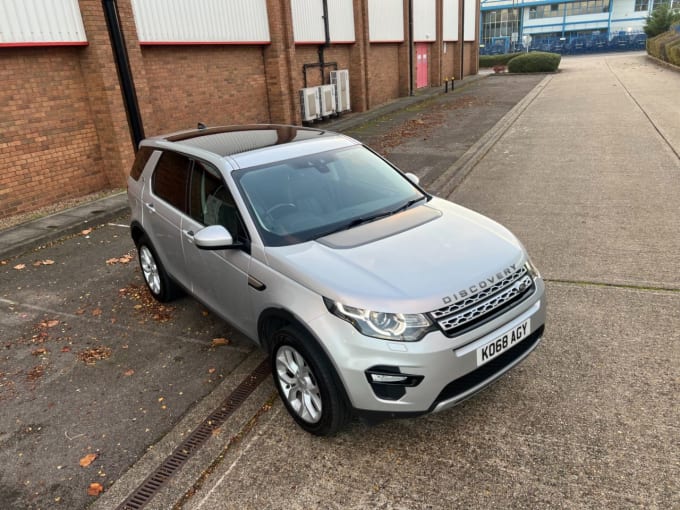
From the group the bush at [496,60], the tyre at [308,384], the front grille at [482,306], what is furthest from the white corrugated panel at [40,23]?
the bush at [496,60]

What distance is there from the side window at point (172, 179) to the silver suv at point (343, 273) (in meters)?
0.02

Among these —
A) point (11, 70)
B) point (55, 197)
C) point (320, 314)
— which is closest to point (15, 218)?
point (55, 197)

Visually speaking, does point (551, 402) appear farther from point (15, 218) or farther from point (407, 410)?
point (15, 218)

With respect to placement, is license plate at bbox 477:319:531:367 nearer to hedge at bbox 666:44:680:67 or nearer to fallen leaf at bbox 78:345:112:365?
fallen leaf at bbox 78:345:112:365

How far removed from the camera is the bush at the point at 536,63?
1356 inches

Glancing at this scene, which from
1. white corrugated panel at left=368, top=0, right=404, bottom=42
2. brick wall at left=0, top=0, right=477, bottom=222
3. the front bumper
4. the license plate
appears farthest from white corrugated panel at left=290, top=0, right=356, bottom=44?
the front bumper

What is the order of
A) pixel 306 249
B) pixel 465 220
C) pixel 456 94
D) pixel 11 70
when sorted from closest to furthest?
pixel 306 249 → pixel 465 220 → pixel 11 70 → pixel 456 94

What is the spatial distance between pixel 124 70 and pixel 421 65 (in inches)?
798

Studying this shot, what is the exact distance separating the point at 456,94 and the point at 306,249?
2278 centimetres

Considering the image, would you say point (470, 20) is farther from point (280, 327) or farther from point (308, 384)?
point (308, 384)

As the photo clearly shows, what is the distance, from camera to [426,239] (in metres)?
3.45

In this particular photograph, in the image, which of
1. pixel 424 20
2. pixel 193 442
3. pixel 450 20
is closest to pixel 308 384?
pixel 193 442

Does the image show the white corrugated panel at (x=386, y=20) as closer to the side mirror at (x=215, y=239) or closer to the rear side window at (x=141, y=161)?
the rear side window at (x=141, y=161)

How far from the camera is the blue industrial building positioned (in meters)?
72.3
